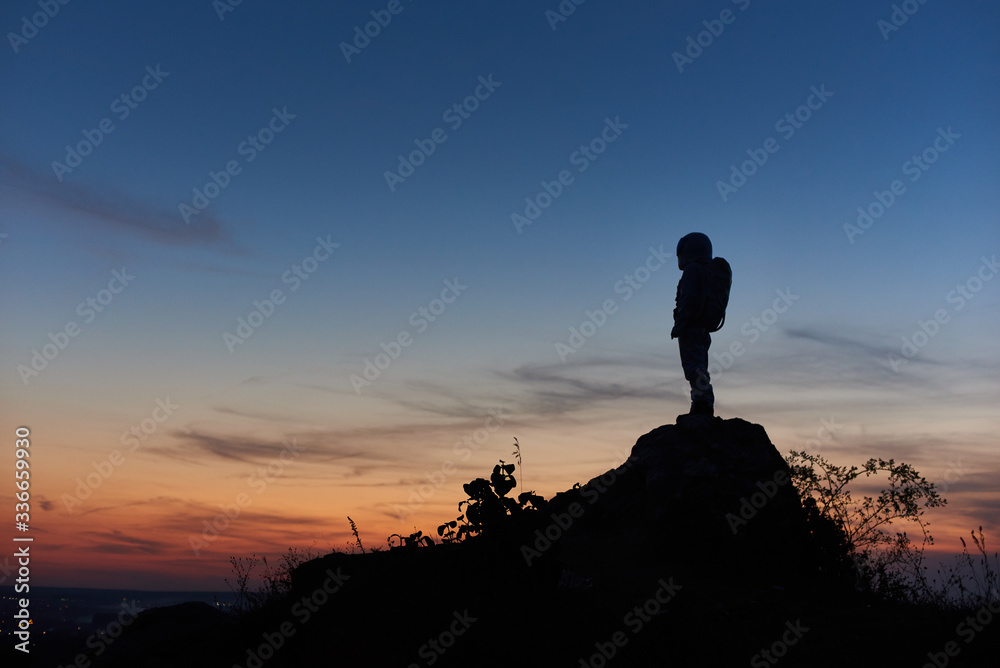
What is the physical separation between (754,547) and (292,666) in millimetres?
7782

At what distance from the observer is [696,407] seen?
47.6ft

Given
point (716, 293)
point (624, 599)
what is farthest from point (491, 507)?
point (716, 293)

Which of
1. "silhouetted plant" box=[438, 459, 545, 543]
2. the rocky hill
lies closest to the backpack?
the rocky hill

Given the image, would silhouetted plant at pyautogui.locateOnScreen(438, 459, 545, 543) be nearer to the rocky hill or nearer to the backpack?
the rocky hill

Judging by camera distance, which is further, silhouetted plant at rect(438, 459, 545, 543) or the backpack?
the backpack

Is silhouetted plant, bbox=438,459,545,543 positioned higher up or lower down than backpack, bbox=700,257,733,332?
lower down

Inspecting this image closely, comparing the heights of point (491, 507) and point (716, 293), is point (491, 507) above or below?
below

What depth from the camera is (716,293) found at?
14.5m

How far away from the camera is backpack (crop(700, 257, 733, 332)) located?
14.4 m

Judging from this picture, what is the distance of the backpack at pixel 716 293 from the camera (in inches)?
566

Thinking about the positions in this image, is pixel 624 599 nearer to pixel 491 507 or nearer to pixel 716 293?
pixel 491 507

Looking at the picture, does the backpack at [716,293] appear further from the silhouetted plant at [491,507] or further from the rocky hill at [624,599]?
the silhouetted plant at [491,507]

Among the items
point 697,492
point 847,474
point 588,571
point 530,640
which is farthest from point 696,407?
point 530,640

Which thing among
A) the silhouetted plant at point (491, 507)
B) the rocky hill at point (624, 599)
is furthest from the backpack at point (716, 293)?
the silhouetted plant at point (491, 507)
